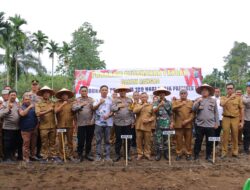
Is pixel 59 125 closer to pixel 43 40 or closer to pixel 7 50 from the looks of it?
pixel 7 50

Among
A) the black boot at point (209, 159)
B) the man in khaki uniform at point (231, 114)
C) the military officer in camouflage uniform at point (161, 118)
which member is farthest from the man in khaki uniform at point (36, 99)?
the man in khaki uniform at point (231, 114)

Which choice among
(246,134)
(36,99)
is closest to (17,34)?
(36,99)

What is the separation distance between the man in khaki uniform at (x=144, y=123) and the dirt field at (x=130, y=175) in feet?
1.16

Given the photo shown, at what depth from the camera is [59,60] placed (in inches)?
1592

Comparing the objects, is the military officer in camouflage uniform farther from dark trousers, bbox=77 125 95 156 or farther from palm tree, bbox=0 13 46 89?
palm tree, bbox=0 13 46 89

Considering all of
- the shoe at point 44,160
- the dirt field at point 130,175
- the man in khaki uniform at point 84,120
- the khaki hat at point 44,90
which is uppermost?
the khaki hat at point 44,90

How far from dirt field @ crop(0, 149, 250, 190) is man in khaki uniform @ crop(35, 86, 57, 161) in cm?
45

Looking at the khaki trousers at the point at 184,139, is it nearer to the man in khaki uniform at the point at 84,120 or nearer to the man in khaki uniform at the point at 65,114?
the man in khaki uniform at the point at 84,120

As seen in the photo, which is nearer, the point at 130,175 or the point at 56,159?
the point at 130,175

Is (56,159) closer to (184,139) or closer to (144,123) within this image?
(144,123)

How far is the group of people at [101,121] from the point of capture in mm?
7207

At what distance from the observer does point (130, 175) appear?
5996 millimetres

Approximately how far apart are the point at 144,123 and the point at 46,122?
230cm

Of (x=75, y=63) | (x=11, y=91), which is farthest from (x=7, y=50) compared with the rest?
(x=11, y=91)
